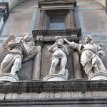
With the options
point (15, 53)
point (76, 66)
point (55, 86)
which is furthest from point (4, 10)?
point (55, 86)

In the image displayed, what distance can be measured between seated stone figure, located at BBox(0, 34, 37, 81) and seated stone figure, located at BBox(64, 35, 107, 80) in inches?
70.3

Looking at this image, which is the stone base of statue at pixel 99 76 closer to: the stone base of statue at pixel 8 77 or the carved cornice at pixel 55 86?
the carved cornice at pixel 55 86

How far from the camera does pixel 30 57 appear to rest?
9.66 metres

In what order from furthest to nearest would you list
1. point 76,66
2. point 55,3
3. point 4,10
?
point 55,3, point 4,10, point 76,66

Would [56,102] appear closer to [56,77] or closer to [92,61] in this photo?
[56,77]

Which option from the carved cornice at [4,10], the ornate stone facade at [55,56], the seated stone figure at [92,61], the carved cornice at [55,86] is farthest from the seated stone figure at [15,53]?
the carved cornice at [4,10]

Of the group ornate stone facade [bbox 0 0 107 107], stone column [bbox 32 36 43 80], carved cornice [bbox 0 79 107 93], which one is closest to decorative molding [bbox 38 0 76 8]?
ornate stone facade [bbox 0 0 107 107]

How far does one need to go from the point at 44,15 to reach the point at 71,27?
1930mm

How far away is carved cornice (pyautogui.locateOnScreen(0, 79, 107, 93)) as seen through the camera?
7664 mm

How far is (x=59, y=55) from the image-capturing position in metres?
8.93

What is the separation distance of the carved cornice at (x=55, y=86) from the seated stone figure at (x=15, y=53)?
80 centimetres

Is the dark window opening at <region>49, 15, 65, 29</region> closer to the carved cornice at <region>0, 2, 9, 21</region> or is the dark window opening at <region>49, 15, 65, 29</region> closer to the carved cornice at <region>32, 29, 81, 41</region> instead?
the carved cornice at <region>32, 29, 81, 41</region>

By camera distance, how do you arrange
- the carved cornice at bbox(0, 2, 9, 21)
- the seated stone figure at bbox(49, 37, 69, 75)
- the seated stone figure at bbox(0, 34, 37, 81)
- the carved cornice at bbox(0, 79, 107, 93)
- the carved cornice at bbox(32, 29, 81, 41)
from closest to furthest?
the carved cornice at bbox(0, 79, 107, 93) → the seated stone figure at bbox(49, 37, 69, 75) → the seated stone figure at bbox(0, 34, 37, 81) → the carved cornice at bbox(32, 29, 81, 41) → the carved cornice at bbox(0, 2, 9, 21)

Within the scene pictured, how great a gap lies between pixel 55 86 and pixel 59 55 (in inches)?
59.3
